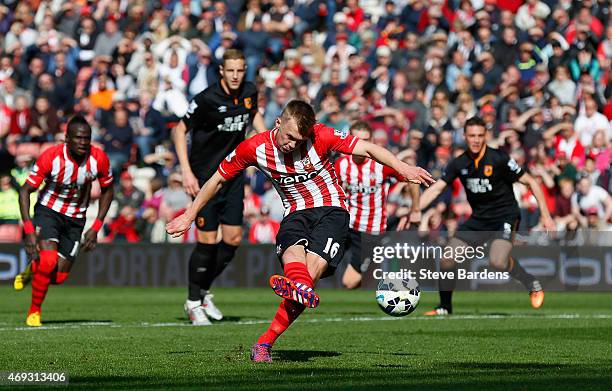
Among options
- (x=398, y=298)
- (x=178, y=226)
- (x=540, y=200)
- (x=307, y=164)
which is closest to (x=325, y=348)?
(x=398, y=298)

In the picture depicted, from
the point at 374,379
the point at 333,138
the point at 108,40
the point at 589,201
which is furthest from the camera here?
the point at 108,40

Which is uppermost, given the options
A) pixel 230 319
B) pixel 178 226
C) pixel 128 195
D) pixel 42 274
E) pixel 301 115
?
pixel 301 115

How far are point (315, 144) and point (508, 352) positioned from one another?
2355 mm

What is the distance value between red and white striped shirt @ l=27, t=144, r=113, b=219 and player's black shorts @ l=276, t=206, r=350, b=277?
4381mm

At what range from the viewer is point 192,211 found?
9.57m

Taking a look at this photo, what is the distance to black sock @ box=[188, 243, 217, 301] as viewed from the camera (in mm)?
13812

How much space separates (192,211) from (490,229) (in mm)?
6974

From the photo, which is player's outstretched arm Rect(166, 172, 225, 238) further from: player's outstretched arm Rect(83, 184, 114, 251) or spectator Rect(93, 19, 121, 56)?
spectator Rect(93, 19, 121, 56)

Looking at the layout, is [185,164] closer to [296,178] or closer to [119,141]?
[296,178]

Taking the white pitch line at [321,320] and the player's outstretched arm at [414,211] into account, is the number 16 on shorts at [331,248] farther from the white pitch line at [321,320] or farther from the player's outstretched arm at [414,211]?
the player's outstretched arm at [414,211]

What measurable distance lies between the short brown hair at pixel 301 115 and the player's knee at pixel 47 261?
519 centimetres

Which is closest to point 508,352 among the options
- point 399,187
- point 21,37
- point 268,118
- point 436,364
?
point 436,364

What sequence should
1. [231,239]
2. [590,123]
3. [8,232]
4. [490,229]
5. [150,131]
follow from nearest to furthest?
[231,239] < [490,229] < [590,123] < [8,232] < [150,131]

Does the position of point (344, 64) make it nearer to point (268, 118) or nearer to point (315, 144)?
point (268, 118)
